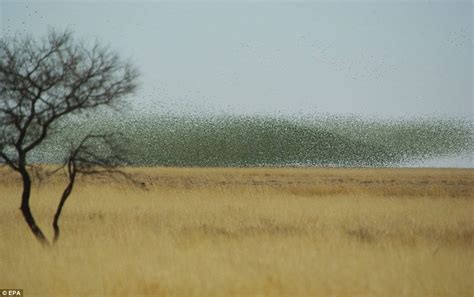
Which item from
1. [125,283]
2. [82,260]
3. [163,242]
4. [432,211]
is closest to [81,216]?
[163,242]

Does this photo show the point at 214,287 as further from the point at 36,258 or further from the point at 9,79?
the point at 9,79

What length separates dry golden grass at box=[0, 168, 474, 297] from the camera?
28.2 ft

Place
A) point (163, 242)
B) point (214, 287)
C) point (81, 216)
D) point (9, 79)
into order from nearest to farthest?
point (214, 287) < point (9, 79) < point (163, 242) < point (81, 216)

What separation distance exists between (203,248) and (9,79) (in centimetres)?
506

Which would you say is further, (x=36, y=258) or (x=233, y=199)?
(x=233, y=199)

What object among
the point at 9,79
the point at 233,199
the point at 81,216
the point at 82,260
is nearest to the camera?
the point at 82,260

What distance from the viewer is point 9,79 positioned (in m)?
10.7

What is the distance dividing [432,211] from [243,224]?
6.21 m

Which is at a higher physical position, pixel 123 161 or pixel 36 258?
pixel 123 161

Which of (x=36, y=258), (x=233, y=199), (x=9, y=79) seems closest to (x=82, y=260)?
(x=36, y=258)

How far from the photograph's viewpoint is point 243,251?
10578 millimetres

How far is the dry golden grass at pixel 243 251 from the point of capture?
859 centimetres

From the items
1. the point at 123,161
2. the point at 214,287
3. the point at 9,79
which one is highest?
the point at 9,79

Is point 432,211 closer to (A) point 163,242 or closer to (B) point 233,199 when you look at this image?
(B) point 233,199
